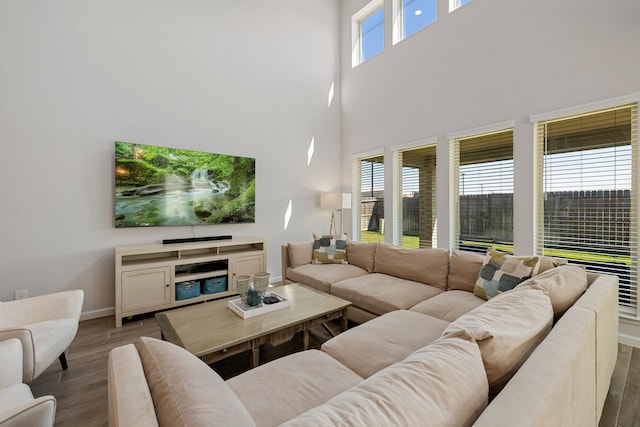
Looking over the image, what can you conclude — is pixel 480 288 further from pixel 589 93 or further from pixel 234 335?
pixel 589 93

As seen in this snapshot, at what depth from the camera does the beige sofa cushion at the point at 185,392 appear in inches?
25.8

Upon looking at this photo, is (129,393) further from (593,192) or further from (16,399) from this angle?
(593,192)

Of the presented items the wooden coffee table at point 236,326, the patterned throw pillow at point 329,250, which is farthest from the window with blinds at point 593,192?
the wooden coffee table at point 236,326

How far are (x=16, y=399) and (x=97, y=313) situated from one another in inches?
89.5

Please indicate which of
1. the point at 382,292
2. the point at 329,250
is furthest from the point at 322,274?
the point at 382,292

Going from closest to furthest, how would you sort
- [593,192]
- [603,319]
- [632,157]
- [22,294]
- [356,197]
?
[603,319], [632,157], [593,192], [22,294], [356,197]

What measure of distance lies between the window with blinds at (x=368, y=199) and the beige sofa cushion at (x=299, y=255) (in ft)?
5.18

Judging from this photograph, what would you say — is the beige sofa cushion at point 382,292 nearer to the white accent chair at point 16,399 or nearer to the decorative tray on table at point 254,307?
the decorative tray on table at point 254,307

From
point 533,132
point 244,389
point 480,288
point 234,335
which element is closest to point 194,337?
point 234,335

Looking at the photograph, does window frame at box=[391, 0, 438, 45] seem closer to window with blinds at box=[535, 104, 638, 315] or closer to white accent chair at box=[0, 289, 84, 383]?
window with blinds at box=[535, 104, 638, 315]

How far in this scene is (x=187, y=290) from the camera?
323 centimetres

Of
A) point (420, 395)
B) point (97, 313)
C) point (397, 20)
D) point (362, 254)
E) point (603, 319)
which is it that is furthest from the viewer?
point (397, 20)

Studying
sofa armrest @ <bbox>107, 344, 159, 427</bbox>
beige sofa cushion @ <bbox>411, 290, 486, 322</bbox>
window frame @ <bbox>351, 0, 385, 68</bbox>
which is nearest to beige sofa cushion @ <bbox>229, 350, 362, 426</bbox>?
sofa armrest @ <bbox>107, 344, 159, 427</bbox>

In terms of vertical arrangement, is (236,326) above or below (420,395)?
below
